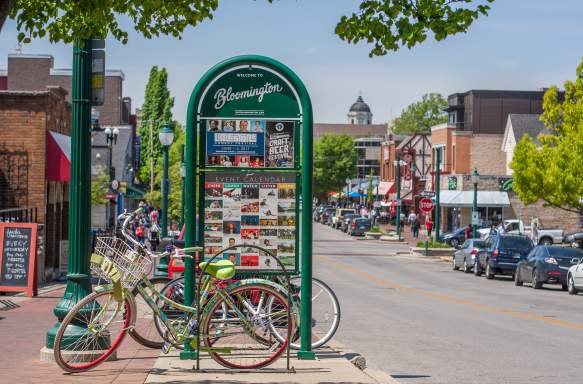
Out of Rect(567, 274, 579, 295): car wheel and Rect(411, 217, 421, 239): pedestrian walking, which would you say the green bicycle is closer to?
Rect(567, 274, 579, 295): car wheel

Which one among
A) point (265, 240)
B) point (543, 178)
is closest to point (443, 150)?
point (543, 178)

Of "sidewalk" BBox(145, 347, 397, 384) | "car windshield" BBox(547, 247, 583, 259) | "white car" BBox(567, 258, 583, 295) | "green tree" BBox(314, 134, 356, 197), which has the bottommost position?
"white car" BBox(567, 258, 583, 295)

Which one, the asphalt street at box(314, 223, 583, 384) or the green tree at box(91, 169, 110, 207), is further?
the green tree at box(91, 169, 110, 207)

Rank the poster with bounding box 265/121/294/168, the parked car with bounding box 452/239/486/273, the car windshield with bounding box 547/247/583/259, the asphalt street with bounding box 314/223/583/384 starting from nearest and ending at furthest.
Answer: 1. the poster with bounding box 265/121/294/168
2. the asphalt street with bounding box 314/223/583/384
3. the car windshield with bounding box 547/247/583/259
4. the parked car with bounding box 452/239/486/273

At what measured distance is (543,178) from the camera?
46.3 m

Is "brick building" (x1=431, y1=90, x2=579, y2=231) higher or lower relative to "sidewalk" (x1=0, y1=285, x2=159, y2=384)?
higher

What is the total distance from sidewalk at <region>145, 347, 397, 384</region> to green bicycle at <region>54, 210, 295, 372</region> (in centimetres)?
17

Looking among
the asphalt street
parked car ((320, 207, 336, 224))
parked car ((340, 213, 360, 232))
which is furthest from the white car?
parked car ((320, 207, 336, 224))

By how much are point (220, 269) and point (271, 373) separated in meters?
1.07

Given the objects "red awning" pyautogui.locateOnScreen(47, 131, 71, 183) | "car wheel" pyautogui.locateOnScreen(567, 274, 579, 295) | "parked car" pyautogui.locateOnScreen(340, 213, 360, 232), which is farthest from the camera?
"parked car" pyautogui.locateOnScreen(340, 213, 360, 232)

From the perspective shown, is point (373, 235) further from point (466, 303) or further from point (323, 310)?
point (323, 310)

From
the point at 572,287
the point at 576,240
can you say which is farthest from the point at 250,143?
the point at 576,240

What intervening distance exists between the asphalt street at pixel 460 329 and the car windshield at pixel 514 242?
1811 mm

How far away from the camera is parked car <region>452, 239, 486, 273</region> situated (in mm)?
40656
